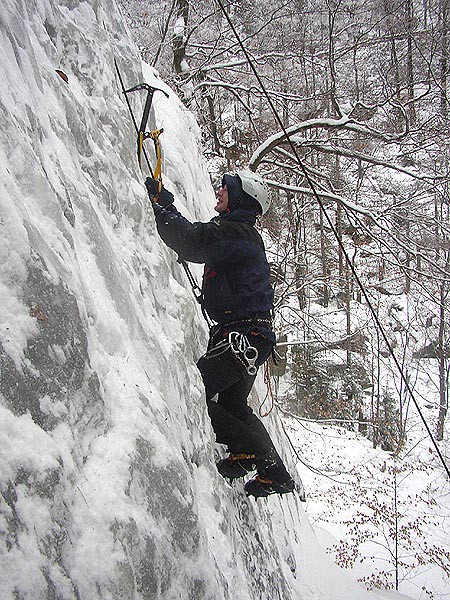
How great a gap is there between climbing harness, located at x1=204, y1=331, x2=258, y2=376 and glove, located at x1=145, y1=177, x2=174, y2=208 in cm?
80

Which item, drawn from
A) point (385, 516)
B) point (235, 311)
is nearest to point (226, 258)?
point (235, 311)

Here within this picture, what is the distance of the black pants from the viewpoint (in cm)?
228

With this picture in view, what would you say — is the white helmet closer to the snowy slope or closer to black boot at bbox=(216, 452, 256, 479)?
the snowy slope

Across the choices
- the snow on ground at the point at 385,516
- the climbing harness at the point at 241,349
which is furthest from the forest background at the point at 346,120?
the climbing harness at the point at 241,349

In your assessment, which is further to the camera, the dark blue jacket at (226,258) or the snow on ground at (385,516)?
the snow on ground at (385,516)

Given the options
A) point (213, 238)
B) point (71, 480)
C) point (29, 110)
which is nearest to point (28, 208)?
point (29, 110)

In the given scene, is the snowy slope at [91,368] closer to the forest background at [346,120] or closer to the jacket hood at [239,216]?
the jacket hood at [239,216]

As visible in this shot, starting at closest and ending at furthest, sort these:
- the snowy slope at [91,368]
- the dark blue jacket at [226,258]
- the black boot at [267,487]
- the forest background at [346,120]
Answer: the snowy slope at [91,368], the dark blue jacket at [226,258], the black boot at [267,487], the forest background at [346,120]

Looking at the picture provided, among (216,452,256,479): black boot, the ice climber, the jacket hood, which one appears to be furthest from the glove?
(216,452,256,479): black boot

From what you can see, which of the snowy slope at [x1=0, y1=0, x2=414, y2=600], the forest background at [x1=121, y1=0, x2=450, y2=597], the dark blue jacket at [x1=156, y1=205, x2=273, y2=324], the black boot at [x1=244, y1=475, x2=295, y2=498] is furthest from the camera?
the forest background at [x1=121, y1=0, x2=450, y2=597]

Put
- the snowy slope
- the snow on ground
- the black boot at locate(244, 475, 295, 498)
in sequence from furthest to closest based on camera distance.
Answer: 1. the snow on ground
2. the black boot at locate(244, 475, 295, 498)
3. the snowy slope

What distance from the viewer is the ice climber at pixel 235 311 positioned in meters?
2.25

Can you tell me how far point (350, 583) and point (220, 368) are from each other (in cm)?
335

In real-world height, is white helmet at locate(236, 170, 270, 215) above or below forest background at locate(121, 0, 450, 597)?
below
